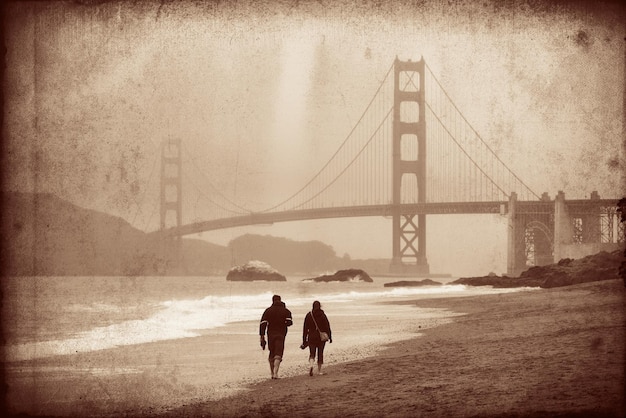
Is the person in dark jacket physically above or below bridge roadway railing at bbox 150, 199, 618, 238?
below

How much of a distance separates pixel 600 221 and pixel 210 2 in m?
38.0

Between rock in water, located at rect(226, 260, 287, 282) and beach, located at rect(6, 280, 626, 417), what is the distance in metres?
55.6

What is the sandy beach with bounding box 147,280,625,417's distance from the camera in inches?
327

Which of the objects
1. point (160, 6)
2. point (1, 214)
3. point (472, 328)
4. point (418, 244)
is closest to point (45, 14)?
point (160, 6)

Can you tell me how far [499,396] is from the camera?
8.65m

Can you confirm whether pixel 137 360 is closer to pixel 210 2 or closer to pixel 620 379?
pixel 210 2

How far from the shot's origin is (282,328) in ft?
34.2

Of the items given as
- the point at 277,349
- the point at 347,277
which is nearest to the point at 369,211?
the point at 347,277

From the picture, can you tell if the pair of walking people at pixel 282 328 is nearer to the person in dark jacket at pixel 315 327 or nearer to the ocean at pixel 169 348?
the person in dark jacket at pixel 315 327

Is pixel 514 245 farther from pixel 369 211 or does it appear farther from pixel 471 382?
pixel 471 382

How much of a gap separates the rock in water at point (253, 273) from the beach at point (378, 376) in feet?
182

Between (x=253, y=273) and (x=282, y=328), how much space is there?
2483 inches

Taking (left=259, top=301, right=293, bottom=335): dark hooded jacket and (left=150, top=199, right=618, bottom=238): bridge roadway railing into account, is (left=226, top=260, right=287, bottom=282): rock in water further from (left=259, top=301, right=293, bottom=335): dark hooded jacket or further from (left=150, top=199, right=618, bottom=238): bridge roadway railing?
(left=259, top=301, right=293, bottom=335): dark hooded jacket

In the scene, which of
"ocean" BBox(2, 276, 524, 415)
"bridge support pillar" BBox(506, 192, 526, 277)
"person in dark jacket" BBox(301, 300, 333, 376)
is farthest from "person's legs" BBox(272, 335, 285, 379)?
"bridge support pillar" BBox(506, 192, 526, 277)
